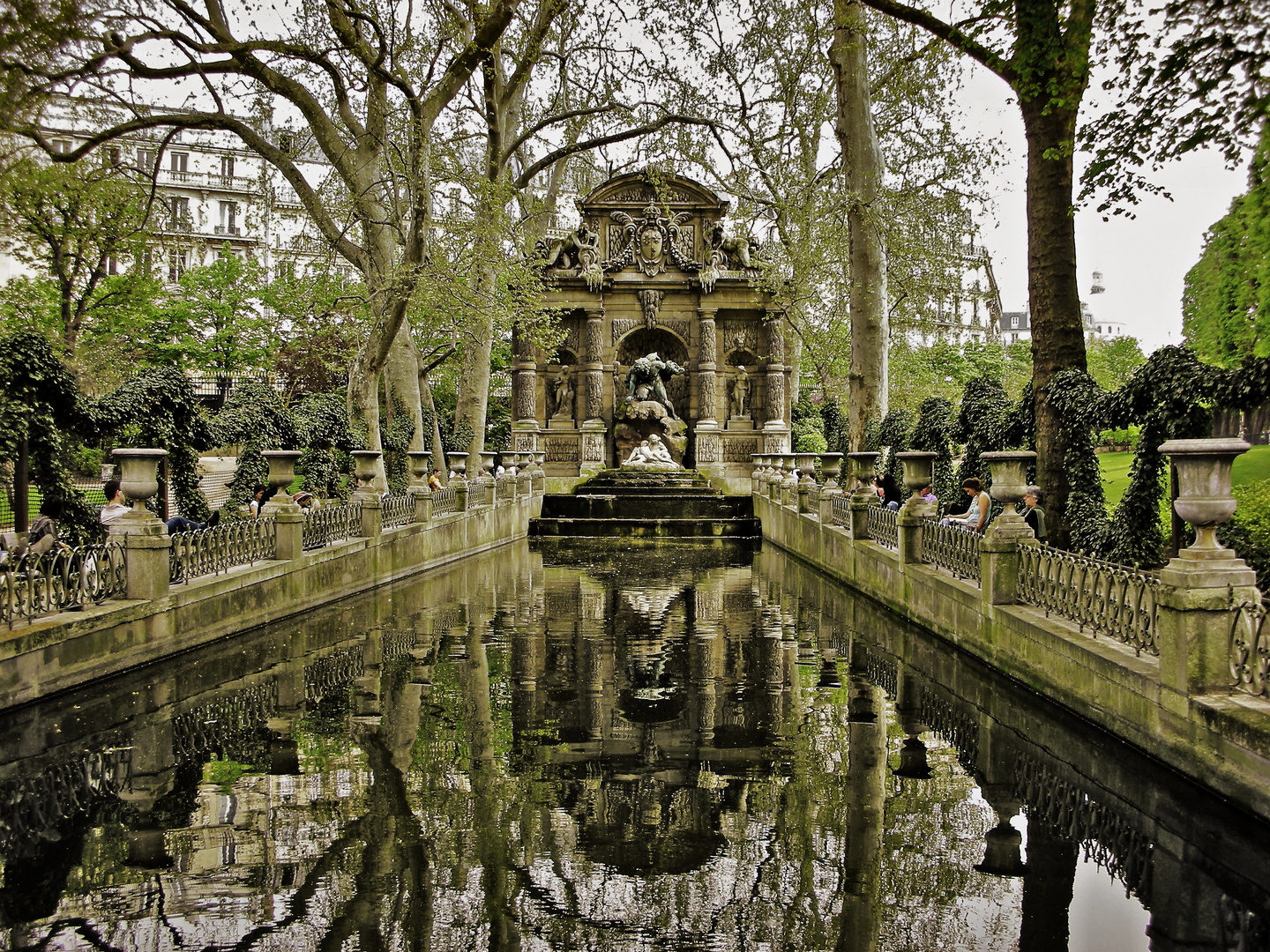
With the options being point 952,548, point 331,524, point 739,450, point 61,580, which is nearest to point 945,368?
point 739,450

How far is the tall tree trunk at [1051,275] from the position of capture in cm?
1130

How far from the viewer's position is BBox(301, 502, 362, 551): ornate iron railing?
40.5 ft

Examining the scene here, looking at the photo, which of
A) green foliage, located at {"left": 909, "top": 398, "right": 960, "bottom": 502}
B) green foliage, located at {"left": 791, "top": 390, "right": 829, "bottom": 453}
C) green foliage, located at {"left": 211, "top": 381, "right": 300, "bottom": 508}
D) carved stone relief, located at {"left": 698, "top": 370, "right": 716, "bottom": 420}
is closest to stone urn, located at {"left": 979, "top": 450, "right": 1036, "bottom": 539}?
green foliage, located at {"left": 909, "top": 398, "right": 960, "bottom": 502}

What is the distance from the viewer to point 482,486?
68.0 feet

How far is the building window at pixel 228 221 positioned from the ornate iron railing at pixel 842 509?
139 feet

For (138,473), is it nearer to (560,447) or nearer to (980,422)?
(980,422)

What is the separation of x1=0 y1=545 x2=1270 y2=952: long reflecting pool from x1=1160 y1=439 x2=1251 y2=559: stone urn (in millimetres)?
1384

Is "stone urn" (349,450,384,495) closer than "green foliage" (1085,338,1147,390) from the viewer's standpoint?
Yes

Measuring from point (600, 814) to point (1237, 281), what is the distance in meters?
10.6

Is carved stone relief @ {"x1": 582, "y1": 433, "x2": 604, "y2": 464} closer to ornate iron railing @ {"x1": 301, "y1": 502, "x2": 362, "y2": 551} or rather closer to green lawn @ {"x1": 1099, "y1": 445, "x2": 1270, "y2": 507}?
green lawn @ {"x1": 1099, "y1": 445, "x2": 1270, "y2": 507}

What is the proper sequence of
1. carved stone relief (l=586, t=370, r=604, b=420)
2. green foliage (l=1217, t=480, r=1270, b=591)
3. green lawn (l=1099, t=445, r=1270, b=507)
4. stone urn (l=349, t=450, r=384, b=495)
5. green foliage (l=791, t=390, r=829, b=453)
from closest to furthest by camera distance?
green foliage (l=1217, t=480, r=1270, b=591) < stone urn (l=349, t=450, r=384, b=495) < green lawn (l=1099, t=445, r=1270, b=507) < carved stone relief (l=586, t=370, r=604, b=420) < green foliage (l=791, t=390, r=829, b=453)

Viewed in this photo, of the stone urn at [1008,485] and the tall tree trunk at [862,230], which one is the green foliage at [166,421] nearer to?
the stone urn at [1008,485]

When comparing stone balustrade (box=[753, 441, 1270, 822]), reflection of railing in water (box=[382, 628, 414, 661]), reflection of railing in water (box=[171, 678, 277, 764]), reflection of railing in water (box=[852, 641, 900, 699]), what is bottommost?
reflection of railing in water (box=[852, 641, 900, 699])

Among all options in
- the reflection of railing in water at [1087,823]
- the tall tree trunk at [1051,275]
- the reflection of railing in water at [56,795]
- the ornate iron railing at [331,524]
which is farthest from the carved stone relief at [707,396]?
the reflection of railing in water at [56,795]
